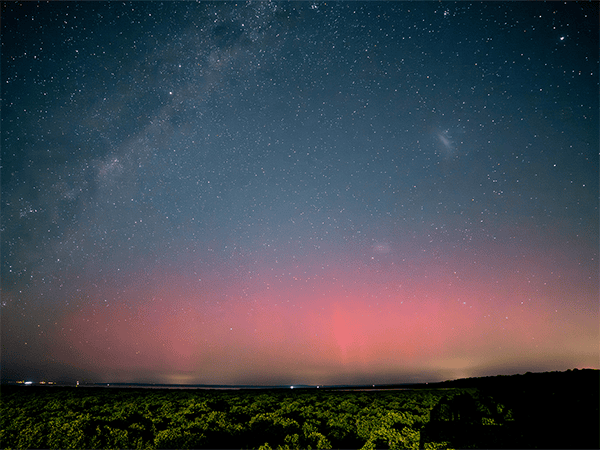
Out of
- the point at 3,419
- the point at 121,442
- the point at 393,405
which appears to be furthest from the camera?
the point at 393,405

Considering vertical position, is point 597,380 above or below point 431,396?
above

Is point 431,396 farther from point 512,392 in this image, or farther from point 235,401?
point 235,401

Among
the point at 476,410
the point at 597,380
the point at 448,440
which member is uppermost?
the point at 597,380

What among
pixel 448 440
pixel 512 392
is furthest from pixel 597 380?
pixel 448 440

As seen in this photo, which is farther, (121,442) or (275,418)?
(275,418)

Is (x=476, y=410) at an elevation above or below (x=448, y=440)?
above

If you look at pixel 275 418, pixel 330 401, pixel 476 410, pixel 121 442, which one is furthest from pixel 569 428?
pixel 121 442

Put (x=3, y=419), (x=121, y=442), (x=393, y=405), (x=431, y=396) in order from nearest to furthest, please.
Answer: (x=121, y=442) → (x=3, y=419) → (x=393, y=405) → (x=431, y=396)

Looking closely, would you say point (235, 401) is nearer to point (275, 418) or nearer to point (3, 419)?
point (275, 418)

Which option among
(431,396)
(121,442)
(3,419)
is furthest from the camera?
(431,396)

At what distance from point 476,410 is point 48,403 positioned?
11769 mm

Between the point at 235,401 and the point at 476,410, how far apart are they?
6.64m

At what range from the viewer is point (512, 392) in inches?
314

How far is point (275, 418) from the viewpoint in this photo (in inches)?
304
